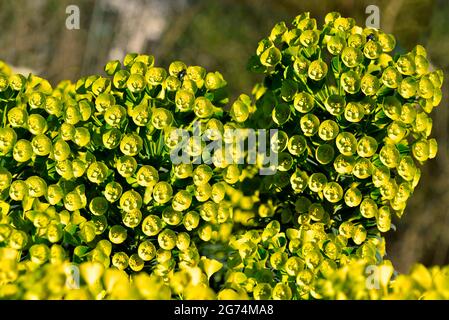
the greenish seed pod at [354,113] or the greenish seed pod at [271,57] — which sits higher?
the greenish seed pod at [271,57]

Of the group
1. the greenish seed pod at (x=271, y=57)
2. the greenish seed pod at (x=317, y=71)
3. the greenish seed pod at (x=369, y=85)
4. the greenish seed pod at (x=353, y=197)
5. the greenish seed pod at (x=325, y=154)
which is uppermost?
the greenish seed pod at (x=271, y=57)

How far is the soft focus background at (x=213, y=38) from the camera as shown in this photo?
4.51 meters

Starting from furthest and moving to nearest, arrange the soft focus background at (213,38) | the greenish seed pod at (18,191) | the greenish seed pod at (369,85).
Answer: the soft focus background at (213,38)
the greenish seed pod at (369,85)
the greenish seed pod at (18,191)

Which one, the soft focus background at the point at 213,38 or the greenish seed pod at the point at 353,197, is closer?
the greenish seed pod at the point at 353,197

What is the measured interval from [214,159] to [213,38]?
4.04m

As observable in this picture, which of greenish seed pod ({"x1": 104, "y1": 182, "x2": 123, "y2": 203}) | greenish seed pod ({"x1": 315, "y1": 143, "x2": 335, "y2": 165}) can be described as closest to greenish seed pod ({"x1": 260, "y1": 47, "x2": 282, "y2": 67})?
greenish seed pod ({"x1": 315, "y1": 143, "x2": 335, "y2": 165})

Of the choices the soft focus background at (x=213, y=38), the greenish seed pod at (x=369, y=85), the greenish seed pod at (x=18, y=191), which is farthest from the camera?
the soft focus background at (x=213, y=38)

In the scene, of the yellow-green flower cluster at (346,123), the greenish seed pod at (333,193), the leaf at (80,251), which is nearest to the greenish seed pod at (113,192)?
the leaf at (80,251)

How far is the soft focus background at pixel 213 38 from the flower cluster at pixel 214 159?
2.94m

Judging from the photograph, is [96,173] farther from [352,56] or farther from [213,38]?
[213,38]

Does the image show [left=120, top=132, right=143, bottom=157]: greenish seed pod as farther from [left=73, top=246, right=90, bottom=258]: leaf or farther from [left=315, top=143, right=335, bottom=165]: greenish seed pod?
[left=315, top=143, right=335, bottom=165]: greenish seed pod

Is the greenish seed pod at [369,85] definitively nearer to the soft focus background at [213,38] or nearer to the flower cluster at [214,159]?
the flower cluster at [214,159]

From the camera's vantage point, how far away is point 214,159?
1.50 metres

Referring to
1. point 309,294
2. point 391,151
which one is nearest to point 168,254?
point 309,294
